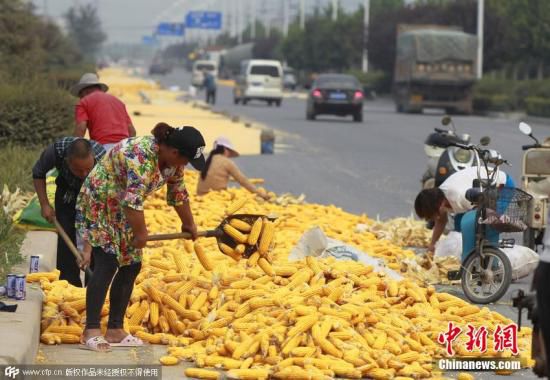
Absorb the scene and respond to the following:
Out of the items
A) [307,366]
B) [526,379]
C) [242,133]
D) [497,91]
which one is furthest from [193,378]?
[497,91]

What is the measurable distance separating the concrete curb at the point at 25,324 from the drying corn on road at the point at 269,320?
0.15 m

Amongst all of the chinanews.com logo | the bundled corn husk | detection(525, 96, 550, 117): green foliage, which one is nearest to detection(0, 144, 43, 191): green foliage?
the bundled corn husk

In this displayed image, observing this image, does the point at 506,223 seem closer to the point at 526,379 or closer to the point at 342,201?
the point at 526,379

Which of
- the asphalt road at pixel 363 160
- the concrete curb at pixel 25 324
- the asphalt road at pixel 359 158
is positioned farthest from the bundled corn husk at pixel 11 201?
the asphalt road at pixel 359 158

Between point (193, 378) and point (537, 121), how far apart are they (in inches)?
1732

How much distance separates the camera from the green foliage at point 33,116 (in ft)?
63.8

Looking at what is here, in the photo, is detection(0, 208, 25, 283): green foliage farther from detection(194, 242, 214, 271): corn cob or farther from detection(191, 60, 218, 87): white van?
detection(191, 60, 218, 87): white van

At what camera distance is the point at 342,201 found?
62.8 feet

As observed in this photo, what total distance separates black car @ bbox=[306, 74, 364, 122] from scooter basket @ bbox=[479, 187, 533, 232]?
3493cm

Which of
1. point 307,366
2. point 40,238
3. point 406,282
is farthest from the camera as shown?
point 40,238

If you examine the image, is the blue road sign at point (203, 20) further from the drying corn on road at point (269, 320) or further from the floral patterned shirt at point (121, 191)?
the floral patterned shirt at point (121, 191)

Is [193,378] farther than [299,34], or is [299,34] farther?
[299,34]

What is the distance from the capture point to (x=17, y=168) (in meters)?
15.1

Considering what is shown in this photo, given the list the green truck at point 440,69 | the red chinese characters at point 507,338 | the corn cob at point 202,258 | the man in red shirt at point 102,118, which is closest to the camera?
the red chinese characters at point 507,338
